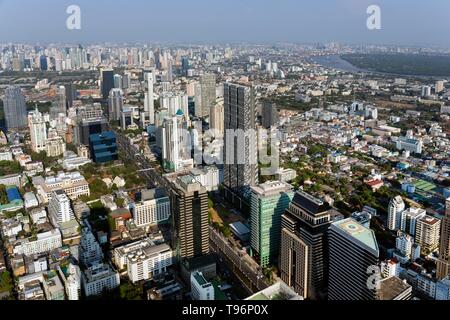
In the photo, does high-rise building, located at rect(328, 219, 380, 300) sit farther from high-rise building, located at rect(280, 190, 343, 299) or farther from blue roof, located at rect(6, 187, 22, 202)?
blue roof, located at rect(6, 187, 22, 202)

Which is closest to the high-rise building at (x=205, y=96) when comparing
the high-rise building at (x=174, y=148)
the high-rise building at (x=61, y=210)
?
the high-rise building at (x=174, y=148)

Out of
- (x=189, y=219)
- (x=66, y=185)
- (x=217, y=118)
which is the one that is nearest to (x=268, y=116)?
(x=217, y=118)

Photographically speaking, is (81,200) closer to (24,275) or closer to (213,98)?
(24,275)

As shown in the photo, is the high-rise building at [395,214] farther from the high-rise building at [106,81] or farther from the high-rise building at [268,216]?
the high-rise building at [106,81]

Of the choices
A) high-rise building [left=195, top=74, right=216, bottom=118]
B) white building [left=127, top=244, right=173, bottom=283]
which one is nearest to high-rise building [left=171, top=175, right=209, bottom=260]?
white building [left=127, top=244, right=173, bottom=283]
